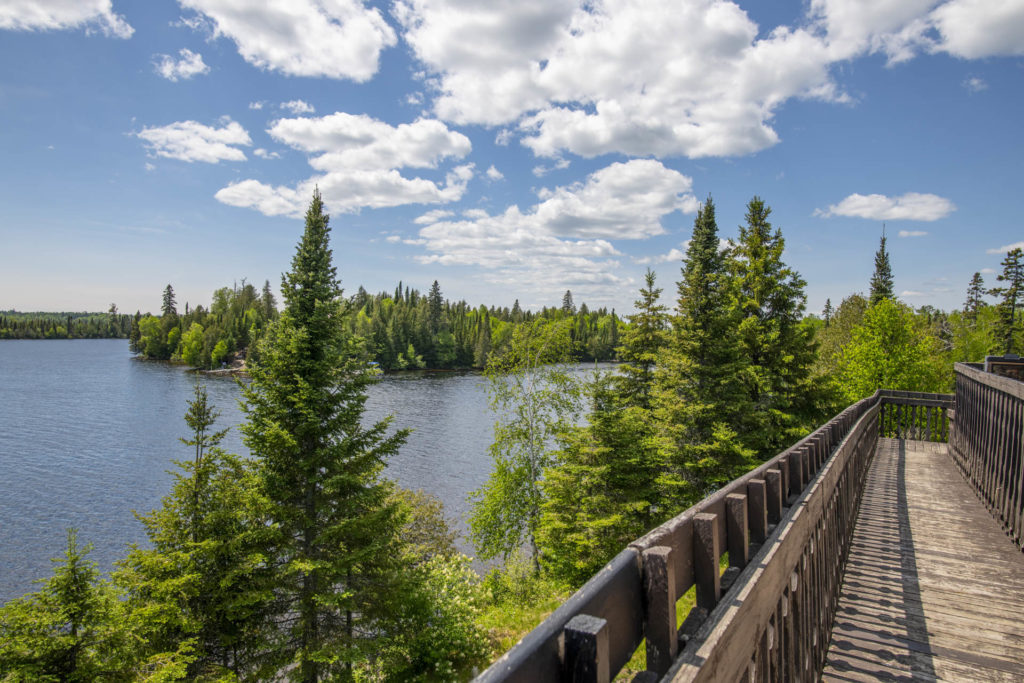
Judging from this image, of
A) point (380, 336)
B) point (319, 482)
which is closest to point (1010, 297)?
point (319, 482)

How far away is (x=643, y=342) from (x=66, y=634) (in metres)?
20.2

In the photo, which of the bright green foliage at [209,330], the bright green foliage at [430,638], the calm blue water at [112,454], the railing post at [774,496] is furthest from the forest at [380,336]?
the railing post at [774,496]

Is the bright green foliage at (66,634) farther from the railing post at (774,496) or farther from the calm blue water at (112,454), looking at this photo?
the railing post at (774,496)

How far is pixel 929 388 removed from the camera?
3002 centimetres

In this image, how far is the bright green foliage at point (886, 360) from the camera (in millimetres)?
27422

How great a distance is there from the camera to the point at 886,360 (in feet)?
90.8

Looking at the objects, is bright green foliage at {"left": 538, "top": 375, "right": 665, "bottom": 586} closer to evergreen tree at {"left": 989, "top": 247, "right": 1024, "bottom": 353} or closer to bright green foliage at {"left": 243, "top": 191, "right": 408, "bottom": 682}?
bright green foliage at {"left": 243, "top": 191, "right": 408, "bottom": 682}

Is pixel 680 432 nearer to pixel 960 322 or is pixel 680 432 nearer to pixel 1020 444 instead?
pixel 1020 444

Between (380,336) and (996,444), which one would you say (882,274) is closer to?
(996,444)

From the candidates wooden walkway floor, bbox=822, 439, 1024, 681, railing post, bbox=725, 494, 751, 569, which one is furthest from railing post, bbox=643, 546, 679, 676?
wooden walkway floor, bbox=822, 439, 1024, 681

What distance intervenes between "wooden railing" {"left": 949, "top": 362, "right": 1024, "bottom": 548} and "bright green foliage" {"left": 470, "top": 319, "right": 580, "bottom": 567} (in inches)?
489

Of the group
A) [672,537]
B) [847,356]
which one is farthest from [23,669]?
[847,356]

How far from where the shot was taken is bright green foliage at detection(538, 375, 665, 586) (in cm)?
1602

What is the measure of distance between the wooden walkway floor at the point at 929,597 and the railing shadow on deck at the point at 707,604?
1.12m
